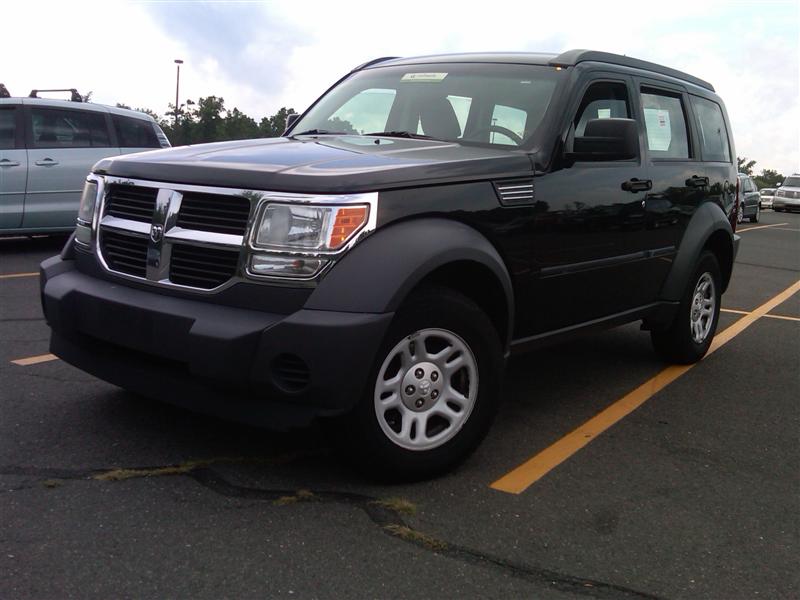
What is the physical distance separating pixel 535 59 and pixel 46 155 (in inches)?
291

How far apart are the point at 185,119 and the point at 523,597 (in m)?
44.0

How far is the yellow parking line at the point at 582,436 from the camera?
3.68 m

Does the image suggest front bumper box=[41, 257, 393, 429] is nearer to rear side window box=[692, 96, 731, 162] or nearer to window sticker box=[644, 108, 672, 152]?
window sticker box=[644, 108, 672, 152]

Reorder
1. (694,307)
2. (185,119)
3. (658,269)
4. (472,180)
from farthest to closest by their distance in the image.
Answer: (185,119) → (694,307) → (658,269) → (472,180)

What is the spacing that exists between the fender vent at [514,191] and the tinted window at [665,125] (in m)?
1.47

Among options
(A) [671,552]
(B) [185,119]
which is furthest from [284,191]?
(B) [185,119]

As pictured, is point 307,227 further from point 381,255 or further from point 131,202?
point 131,202

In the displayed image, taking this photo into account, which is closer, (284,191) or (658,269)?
(284,191)

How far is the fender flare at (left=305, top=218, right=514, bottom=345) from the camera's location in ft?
10.5

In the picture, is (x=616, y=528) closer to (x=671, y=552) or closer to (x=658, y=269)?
(x=671, y=552)

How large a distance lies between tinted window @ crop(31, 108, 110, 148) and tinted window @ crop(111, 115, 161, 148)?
198 mm

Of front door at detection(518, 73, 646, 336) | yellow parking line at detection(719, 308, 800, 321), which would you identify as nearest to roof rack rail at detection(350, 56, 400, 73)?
front door at detection(518, 73, 646, 336)

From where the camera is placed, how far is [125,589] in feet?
8.57

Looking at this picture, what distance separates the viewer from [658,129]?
5.37 metres
